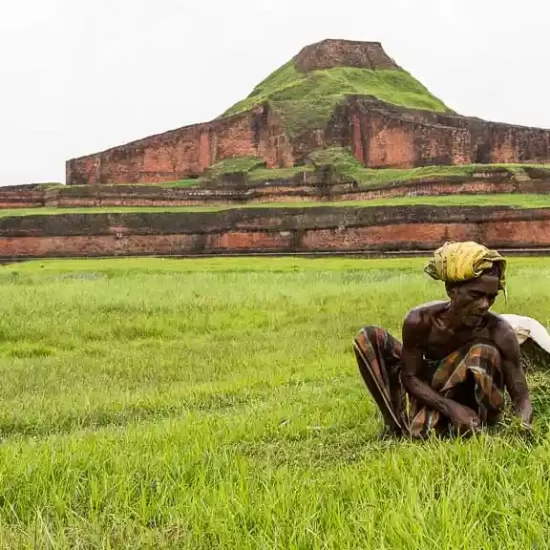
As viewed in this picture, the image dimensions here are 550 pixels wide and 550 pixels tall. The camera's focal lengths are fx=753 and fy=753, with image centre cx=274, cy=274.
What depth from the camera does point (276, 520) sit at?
1.98m

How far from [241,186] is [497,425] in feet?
61.1

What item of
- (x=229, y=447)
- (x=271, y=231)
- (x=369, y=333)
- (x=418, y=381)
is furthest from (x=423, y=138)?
(x=229, y=447)

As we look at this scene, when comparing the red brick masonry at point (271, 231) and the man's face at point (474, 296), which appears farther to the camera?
→ the red brick masonry at point (271, 231)

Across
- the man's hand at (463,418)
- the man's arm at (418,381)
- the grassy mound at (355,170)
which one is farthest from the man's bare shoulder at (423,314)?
the grassy mound at (355,170)

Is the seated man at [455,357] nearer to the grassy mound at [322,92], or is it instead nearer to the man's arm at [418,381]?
the man's arm at [418,381]

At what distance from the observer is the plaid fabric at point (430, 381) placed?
2.85 metres

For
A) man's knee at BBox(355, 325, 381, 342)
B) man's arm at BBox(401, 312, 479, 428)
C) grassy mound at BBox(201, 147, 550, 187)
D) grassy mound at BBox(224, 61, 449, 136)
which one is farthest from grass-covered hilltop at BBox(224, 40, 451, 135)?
man's arm at BBox(401, 312, 479, 428)

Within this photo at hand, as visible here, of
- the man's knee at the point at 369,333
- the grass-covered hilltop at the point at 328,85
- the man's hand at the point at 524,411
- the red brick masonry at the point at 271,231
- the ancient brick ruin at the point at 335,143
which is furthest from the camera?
the grass-covered hilltop at the point at 328,85

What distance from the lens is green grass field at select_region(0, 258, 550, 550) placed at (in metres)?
1.95

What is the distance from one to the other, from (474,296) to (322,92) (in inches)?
936

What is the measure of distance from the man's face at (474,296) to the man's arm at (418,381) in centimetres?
19

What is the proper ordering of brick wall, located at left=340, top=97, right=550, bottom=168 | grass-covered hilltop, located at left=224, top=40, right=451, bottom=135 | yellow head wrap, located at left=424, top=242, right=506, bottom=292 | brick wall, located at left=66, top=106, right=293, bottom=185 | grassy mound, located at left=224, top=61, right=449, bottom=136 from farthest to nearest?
brick wall, located at left=66, top=106, right=293, bottom=185
grass-covered hilltop, located at left=224, top=40, right=451, bottom=135
grassy mound, located at left=224, top=61, right=449, bottom=136
brick wall, located at left=340, top=97, right=550, bottom=168
yellow head wrap, located at left=424, top=242, right=506, bottom=292

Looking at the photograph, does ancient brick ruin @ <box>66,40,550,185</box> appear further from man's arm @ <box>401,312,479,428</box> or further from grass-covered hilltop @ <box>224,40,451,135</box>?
man's arm @ <box>401,312,479,428</box>

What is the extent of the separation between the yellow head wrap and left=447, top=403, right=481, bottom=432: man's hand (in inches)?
19.7
